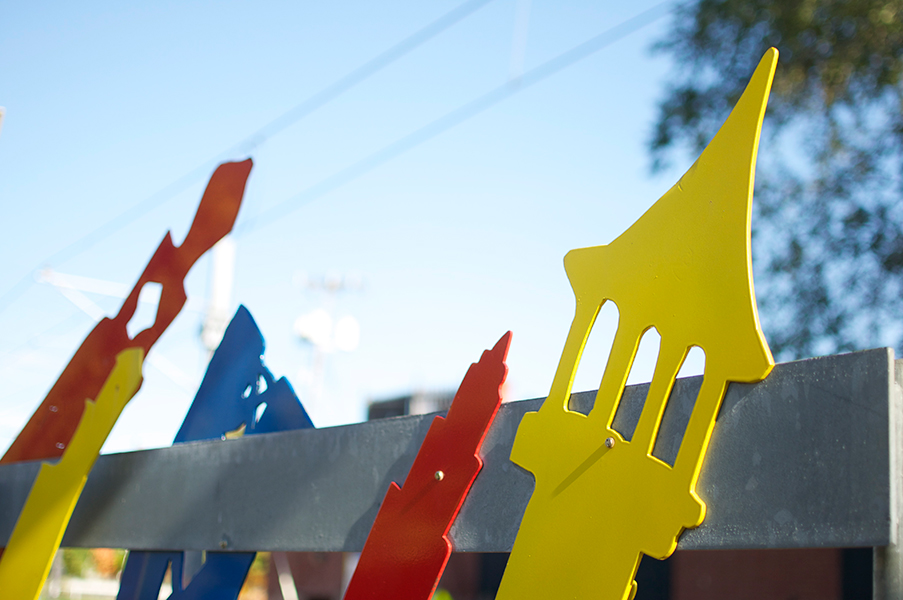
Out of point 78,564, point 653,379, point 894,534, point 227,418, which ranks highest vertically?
point 653,379

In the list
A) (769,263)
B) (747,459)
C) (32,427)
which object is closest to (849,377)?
(747,459)

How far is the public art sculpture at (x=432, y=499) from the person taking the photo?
8.92 ft

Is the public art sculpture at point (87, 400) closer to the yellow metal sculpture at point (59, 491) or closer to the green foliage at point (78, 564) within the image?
the yellow metal sculpture at point (59, 491)

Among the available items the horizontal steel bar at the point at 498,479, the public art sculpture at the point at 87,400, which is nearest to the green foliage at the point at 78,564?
the public art sculpture at the point at 87,400

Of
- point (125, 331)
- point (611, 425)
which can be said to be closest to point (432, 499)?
point (611, 425)

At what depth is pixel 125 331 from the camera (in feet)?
14.6

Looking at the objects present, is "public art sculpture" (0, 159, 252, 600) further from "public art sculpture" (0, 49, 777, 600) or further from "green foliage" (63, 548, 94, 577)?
"green foliage" (63, 548, 94, 577)

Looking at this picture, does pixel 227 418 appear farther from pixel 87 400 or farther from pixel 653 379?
pixel 653 379

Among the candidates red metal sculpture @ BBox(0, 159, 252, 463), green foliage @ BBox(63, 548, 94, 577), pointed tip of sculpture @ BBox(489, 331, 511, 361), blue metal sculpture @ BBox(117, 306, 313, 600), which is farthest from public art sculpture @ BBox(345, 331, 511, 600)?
green foliage @ BBox(63, 548, 94, 577)

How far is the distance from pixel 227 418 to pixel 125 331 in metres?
0.92

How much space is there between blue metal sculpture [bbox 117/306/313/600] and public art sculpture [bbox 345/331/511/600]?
0.82 meters

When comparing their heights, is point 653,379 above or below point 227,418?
above

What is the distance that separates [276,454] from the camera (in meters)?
3.42

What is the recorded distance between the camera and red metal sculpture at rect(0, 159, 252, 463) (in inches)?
166
